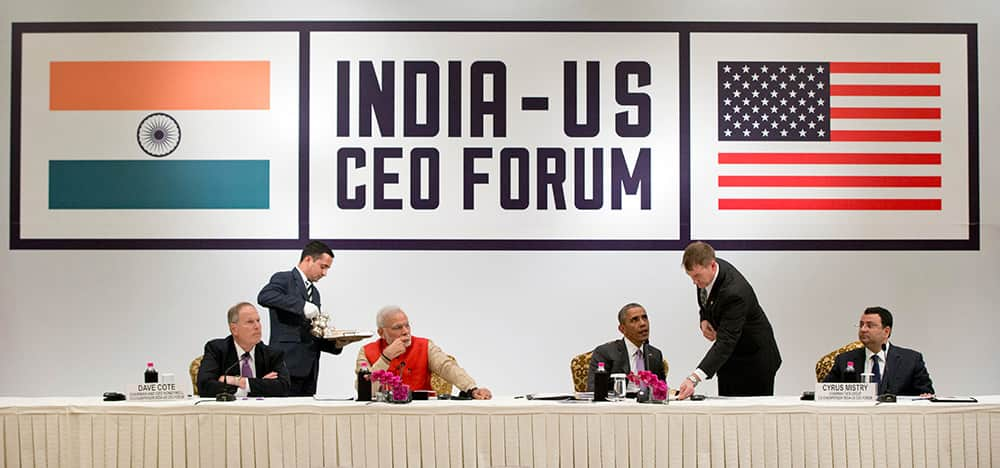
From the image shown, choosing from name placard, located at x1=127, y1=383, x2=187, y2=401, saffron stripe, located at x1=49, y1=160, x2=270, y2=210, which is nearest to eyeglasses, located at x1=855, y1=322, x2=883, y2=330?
name placard, located at x1=127, y1=383, x2=187, y2=401

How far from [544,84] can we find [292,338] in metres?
2.23

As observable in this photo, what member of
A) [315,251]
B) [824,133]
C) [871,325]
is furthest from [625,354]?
[824,133]

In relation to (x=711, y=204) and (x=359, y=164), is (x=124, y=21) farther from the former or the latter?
(x=711, y=204)

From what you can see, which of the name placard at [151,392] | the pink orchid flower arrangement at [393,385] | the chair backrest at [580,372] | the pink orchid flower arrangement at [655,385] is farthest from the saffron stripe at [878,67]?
the name placard at [151,392]

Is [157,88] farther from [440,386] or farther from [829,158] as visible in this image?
[829,158]

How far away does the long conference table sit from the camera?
4465mm

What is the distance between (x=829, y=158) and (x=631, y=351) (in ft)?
6.71

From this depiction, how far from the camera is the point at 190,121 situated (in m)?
6.55

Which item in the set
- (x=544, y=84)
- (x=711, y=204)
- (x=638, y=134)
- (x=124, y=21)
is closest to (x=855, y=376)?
(x=711, y=204)

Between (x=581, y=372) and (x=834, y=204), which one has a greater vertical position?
(x=834, y=204)

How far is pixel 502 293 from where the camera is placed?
651 centimetres

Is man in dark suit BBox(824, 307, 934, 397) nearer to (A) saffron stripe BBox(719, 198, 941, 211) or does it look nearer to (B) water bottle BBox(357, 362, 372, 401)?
(A) saffron stripe BBox(719, 198, 941, 211)

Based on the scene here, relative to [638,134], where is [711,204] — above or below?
below

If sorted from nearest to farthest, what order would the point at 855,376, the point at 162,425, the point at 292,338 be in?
1. the point at 162,425
2. the point at 855,376
3. the point at 292,338
